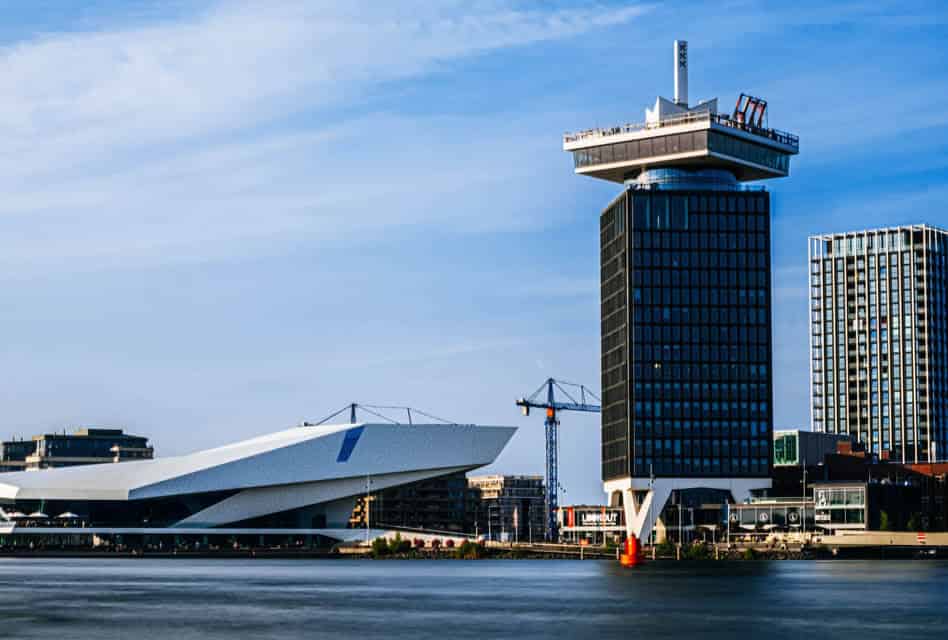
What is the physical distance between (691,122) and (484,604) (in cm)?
11552

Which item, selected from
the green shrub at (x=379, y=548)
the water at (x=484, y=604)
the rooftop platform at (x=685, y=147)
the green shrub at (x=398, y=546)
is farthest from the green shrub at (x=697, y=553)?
the rooftop platform at (x=685, y=147)

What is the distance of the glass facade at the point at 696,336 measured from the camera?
184m

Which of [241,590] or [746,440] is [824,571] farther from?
[746,440]

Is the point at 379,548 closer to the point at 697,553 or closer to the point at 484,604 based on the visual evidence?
the point at 697,553

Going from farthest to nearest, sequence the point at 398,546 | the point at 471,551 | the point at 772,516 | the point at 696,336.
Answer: the point at 398,546 → the point at 696,336 → the point at 772,516 → the point at 471,551

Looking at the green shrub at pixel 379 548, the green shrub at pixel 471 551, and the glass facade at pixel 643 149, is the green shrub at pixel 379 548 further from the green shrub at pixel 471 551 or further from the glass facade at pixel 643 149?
the glass facade at pixel 643 149

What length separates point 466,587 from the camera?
9844 cm

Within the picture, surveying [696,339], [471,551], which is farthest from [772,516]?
[471,551]

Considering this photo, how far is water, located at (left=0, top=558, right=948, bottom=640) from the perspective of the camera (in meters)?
62.0

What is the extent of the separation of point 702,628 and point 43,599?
115 feet

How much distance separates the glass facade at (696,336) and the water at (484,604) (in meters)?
60.0

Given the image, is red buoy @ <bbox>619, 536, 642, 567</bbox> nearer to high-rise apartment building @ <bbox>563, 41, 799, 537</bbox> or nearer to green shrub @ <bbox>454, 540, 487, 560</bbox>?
green shrub @ <bbox>454, 540, 487, 560</bbox>

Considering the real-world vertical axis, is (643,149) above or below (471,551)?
above

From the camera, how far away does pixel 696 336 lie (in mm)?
183625
